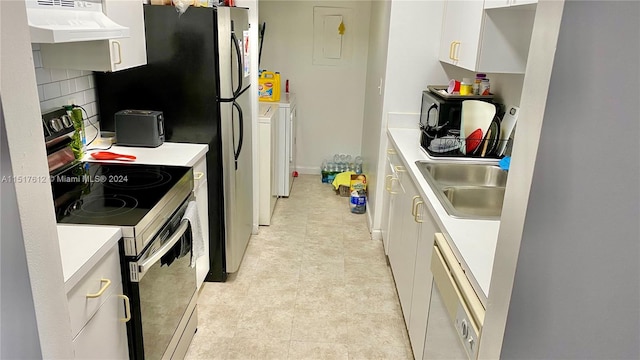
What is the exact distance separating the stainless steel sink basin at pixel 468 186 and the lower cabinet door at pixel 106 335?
1.24 meters

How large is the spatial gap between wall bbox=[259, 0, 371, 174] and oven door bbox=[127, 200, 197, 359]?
295 centimetres

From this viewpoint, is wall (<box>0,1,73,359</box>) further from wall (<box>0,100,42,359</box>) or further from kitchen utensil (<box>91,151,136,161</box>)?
kitchen utensil (<box>91,151,136,161</box>)

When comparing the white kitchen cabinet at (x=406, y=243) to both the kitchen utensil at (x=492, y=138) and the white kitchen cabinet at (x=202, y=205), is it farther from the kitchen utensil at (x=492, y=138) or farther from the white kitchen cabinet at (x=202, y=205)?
the white kitchen cabinet at (x=202, y=205)

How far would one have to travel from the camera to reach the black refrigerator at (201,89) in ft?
8.00

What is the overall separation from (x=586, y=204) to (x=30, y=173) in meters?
0.84

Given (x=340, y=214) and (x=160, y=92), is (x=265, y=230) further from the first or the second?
(x=160, y=92)

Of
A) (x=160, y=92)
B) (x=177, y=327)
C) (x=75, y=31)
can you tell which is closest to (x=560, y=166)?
(x=75, y=31)

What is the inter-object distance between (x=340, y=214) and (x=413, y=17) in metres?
1.79

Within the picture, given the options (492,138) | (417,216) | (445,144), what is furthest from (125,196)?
(492,138)

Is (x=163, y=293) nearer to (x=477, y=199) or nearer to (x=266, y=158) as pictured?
(x=477, y=199)

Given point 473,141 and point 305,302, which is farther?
point 305,302

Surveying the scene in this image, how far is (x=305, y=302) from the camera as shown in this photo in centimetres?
277

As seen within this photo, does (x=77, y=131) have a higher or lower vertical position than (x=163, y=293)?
higher

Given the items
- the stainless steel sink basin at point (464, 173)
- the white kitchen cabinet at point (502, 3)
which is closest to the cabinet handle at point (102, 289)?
the stainless steel sink basin at point (464, 173)
